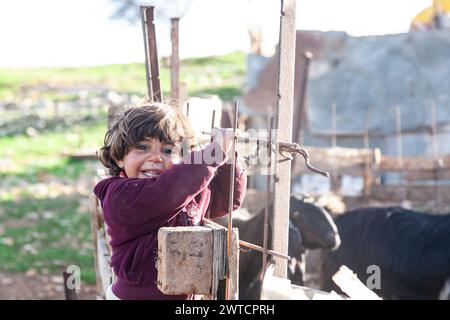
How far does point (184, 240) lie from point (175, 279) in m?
0.13

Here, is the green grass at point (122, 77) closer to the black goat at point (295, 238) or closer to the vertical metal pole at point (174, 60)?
the black goat at point (295, 238)

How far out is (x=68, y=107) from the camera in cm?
2311

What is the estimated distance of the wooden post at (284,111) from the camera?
3117mm

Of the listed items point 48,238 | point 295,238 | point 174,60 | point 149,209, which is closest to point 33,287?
point 48,238

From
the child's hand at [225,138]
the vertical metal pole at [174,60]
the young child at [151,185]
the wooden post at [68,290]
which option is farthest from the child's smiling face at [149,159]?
the wooden post at [68,290]

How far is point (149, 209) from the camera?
2.98 metres

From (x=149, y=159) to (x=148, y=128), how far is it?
4.8 inches

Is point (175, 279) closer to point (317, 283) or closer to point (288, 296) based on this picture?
point (288, 296)

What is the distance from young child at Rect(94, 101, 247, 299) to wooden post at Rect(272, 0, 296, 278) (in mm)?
157

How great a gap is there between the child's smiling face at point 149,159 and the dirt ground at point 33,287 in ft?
17.9

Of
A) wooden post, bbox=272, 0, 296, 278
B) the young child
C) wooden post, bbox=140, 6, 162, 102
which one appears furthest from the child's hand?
wooden post, bbox=140, 6, 162, 102

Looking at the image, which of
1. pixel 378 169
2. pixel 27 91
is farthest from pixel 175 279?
pixel 27 91

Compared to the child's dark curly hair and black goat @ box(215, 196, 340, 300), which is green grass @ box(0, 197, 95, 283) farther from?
the child's dark curly hair

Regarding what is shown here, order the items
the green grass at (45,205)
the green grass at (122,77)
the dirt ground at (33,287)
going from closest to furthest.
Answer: the dirt ground at (33,287)
the green grass at (45,205)
the green grass at (122,77)
